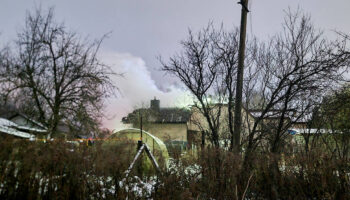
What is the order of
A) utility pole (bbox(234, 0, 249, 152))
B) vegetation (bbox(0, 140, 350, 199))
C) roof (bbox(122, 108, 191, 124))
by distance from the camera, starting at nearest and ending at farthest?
1. vegetation (bbox(0, 140, 350, 199))
2. utility pole (bbox(234, 0, 249, 152))
3. roof (bbox(122, 108, 191, 124))

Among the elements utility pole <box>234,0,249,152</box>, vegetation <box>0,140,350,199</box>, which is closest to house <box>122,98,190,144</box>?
utility pole <box>234,0,249,152</box>

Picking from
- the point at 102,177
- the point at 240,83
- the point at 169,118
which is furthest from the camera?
the point at 169,118

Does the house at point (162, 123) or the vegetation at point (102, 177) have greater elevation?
the house at point (162, 123)

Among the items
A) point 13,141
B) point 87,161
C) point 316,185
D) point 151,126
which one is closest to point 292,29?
point 316,185

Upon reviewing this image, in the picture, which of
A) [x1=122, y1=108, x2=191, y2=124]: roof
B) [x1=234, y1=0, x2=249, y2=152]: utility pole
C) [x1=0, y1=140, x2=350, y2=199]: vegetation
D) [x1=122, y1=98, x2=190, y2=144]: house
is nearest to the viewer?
[x1=0, y1=140, x2=350, y2=199]: vegetation

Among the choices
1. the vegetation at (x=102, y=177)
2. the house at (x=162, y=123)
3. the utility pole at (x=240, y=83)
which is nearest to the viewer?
the vegetation at (x=102, y=177)

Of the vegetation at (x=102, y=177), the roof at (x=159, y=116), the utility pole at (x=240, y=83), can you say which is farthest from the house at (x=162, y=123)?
the vegetation at (x=102, y=177)

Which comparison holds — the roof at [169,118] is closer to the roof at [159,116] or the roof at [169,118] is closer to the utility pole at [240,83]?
the roof at [159,116]

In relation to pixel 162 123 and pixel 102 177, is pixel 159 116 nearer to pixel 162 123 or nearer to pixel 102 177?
pixel 162 123

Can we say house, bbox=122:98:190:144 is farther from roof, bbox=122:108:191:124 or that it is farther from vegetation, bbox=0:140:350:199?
vegetation, bbox=0:140:350:199

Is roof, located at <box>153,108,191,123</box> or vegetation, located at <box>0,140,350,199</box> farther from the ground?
roof, located at <box>153,108,191,123</box>

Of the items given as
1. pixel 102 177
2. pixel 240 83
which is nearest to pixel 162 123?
pixel 240 83

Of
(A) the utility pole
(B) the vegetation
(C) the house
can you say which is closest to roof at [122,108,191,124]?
(C) the house

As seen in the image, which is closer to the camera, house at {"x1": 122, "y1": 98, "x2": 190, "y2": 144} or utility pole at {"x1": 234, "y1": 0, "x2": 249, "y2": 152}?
utility pole at {"x1": 234, "y1": 0, "x2": 249, "y2": 152}
